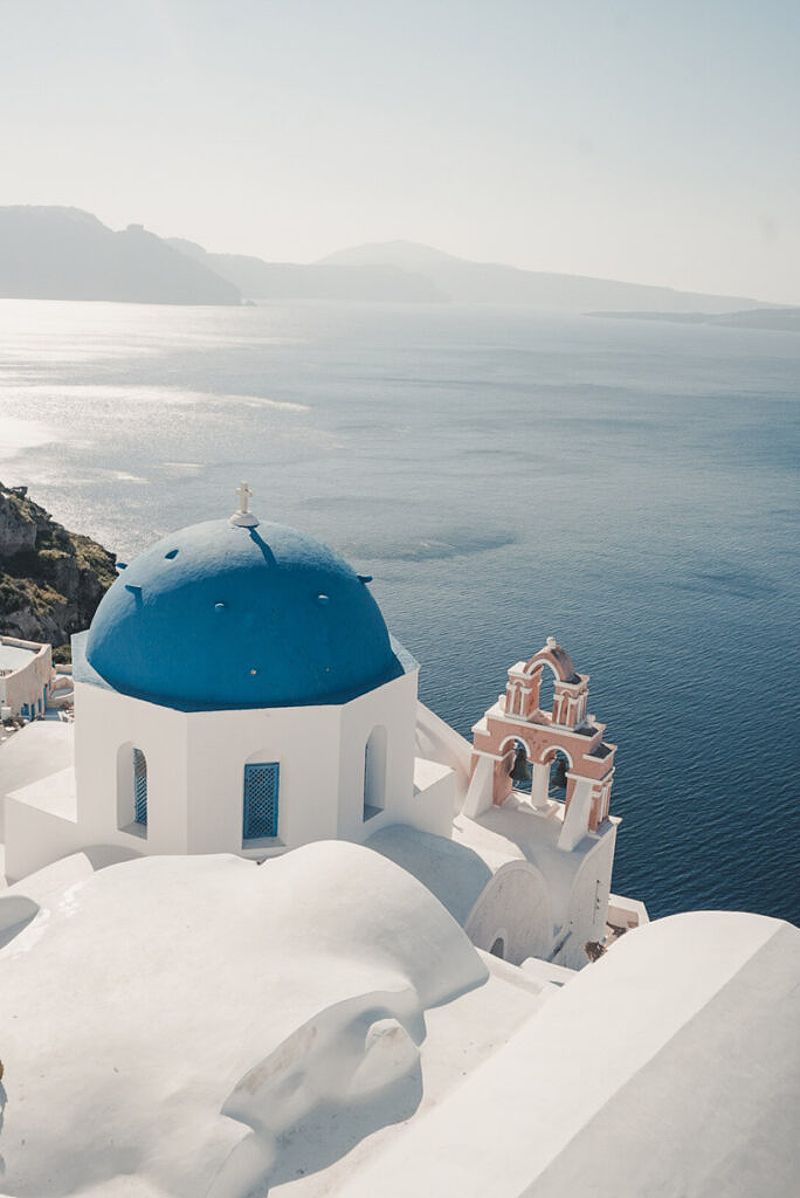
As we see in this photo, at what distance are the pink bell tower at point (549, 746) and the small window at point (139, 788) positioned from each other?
6597 millimetres

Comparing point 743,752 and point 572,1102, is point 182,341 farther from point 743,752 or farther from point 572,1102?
point 572,1102

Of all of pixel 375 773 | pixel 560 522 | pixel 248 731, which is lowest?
pixel 560 522

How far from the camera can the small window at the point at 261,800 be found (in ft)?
49.8

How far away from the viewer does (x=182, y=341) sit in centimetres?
19038

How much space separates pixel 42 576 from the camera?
4500 cm

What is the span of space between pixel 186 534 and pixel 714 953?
931 cm

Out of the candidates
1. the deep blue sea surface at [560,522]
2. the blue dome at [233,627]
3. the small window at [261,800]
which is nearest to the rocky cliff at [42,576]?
the deep blue sea surface at [560,522]

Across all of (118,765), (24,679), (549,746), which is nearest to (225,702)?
(118,765)

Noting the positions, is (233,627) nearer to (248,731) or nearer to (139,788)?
(248,731)

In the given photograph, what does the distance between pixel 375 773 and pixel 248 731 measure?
2.72 metres

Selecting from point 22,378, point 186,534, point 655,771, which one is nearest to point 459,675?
point 655,771

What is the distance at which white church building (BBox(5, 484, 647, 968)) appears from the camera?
1473 cm

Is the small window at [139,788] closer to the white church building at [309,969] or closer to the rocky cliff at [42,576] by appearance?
the white church building at [309,969]

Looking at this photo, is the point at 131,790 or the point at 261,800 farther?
the point at 131,790
